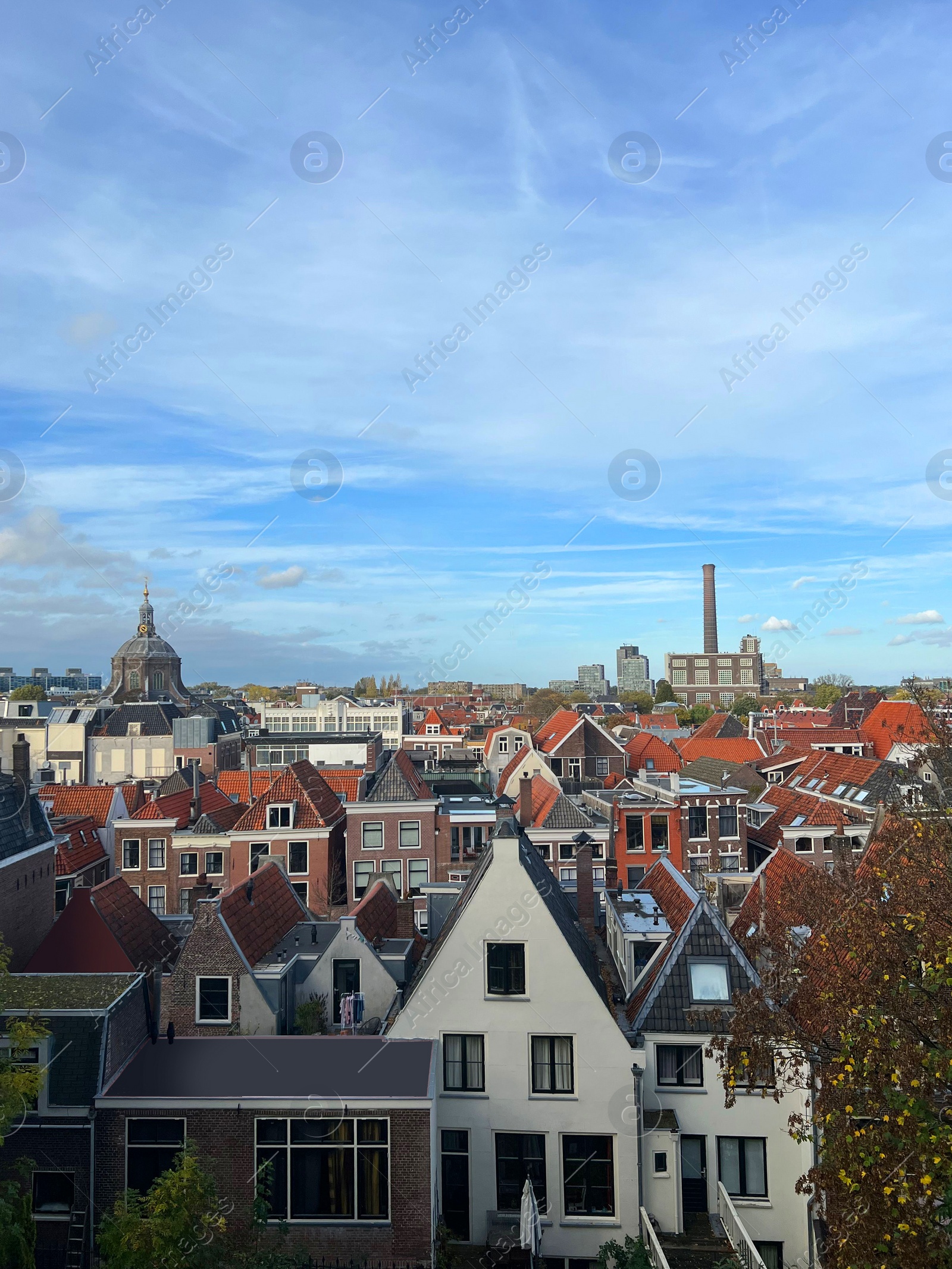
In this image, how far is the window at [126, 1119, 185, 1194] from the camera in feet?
58.6

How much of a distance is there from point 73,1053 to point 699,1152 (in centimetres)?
1401

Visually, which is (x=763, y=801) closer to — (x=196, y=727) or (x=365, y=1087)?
(x=365, y=1087)

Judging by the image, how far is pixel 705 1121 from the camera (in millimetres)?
19500

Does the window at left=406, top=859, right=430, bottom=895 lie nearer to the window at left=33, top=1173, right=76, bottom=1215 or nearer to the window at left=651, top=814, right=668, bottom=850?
the window at left=651, top=814, right=668, bottom=850

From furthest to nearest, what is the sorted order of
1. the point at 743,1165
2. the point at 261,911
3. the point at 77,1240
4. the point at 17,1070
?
the point at 261,911 → the point at 743,1165 → the point at 77,1240 → the point at 17,1070

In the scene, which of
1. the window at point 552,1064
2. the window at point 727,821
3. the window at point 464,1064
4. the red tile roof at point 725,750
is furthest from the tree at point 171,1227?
the red tile roof at point 725,750

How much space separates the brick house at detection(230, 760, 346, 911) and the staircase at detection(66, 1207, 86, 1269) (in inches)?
1154

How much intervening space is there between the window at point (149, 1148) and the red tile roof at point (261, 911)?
194 inches

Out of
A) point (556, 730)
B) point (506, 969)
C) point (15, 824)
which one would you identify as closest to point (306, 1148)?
point (506, 969)

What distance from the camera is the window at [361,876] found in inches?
1832

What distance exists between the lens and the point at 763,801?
61.3 metres

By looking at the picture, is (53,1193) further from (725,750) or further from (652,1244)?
(725,750)

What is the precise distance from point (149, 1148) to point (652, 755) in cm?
6539

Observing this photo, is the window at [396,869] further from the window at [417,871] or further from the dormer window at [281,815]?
the dormer window at [281,815]
